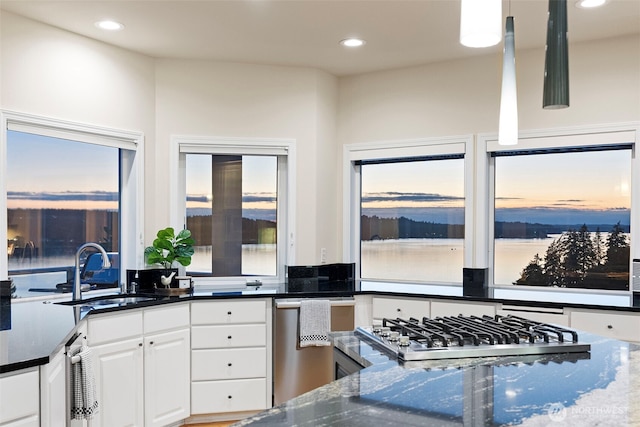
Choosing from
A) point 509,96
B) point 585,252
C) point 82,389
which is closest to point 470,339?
point 509,96

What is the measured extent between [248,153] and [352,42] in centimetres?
122

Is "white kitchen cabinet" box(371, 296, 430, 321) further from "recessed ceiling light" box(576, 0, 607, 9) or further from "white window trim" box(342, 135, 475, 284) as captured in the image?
"recessed ceiling light" box(576, 0, 607, 9)

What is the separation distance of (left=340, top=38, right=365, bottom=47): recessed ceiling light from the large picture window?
1.17m

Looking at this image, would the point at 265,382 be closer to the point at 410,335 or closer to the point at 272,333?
the point at 272,333

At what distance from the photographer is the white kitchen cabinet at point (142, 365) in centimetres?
323

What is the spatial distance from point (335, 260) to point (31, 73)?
267 centimetres

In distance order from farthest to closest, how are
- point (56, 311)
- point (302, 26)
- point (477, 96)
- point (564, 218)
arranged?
point (477, 96) < point (564, 218) < point (302, 26) < point (56, 311)

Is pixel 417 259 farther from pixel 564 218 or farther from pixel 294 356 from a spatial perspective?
Result: pixel 294 356

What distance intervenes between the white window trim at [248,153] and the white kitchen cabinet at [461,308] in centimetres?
124

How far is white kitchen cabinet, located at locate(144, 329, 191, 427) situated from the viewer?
11.6ft

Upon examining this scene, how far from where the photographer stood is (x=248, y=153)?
4.51 metres

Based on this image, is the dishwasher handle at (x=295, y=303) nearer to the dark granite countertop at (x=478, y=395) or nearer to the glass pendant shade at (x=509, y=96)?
the dark granite countertop at (x=478, y=395)

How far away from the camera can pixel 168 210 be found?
4348 mm

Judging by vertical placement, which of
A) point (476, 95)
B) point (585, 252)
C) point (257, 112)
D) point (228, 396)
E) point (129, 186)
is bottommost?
point (228, 396)
